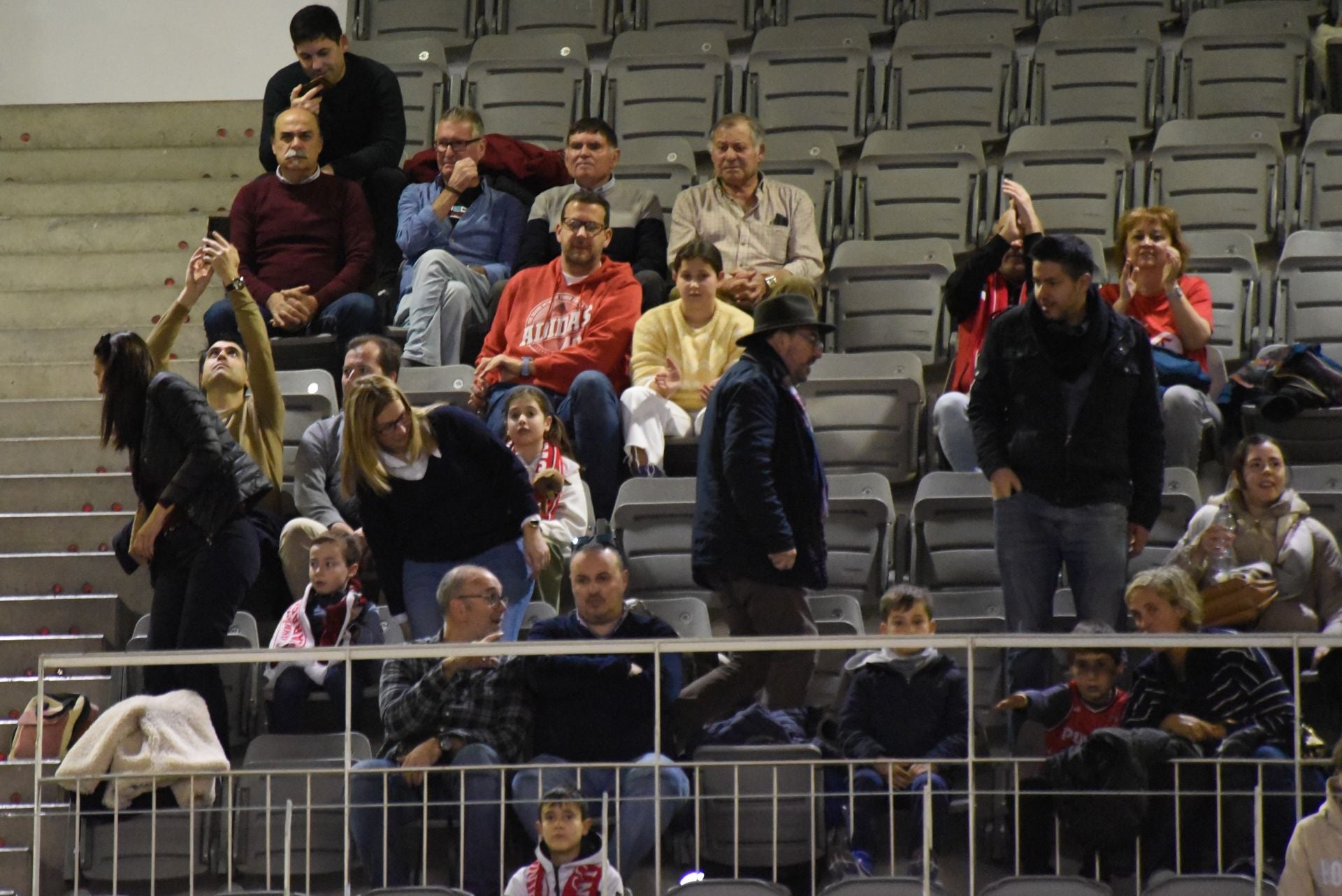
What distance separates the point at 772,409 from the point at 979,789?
3.78 ft

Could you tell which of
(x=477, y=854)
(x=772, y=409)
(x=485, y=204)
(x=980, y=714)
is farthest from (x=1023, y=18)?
(x=477, y=854)

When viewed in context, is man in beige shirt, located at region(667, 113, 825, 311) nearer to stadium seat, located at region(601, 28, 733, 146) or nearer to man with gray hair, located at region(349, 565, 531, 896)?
stadium seat, located at region(601, 28, 733, 146)

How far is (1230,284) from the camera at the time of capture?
285 inches

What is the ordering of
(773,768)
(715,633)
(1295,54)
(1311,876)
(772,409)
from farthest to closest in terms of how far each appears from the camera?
1. (1295,54)
2. (715,633)
3. (772,409)
4. (773,768)
5. (1311,876)

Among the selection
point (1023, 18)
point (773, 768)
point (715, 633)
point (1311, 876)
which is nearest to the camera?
point (1311, 876)

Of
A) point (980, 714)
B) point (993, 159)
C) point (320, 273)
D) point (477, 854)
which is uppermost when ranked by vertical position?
point (993, 159)

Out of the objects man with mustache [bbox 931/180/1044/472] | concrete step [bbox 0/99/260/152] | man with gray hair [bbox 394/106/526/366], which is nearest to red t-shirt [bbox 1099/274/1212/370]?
man with mustache [bbox 931/180/1044/472]

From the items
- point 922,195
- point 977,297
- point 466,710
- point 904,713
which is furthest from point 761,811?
point 922,195

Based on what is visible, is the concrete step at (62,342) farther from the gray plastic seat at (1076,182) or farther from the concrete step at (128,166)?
the gray plastic seat at (1076,182)

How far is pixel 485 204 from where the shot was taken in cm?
767

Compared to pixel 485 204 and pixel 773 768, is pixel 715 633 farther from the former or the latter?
pixel 485 204

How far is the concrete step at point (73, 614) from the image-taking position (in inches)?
250

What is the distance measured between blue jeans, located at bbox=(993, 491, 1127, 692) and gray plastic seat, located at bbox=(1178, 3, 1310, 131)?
3335 millimetres

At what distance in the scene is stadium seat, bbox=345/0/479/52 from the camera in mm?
9422
